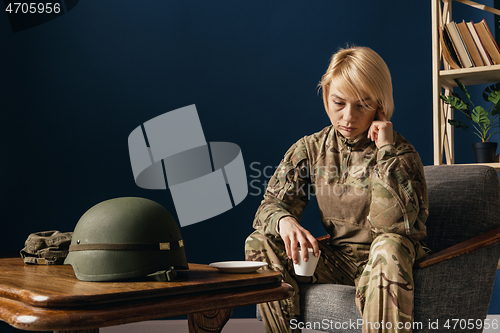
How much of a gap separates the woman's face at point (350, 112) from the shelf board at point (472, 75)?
0.89 metres

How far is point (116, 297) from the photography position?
752mm

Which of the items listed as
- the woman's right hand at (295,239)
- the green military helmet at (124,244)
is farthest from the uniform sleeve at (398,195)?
the green military helmet at (124,244)

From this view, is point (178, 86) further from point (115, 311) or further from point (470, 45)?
point (115, 311)

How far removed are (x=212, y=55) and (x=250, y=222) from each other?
0.96m

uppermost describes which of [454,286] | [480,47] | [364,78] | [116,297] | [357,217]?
[480,47]

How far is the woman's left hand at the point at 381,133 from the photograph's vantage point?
1392mm

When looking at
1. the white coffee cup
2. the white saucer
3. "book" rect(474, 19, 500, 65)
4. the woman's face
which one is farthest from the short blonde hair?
"book" rect(474, 19, 500, 65)

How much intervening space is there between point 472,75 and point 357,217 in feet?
3.79

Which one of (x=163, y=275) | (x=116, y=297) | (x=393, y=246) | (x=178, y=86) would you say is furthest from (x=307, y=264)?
(x=178, y=86)

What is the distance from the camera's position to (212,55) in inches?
97.7

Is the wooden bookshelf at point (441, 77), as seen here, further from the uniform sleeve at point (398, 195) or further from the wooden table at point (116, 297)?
the wooden table at point (116, 297)

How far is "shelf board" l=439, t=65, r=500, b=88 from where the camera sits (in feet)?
6.73

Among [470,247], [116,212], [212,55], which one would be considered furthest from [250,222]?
[116,212]

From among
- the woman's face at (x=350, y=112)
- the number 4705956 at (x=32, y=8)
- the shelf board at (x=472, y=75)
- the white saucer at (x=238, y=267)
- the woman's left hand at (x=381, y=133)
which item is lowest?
the white saucer at (x=238, y=267)
